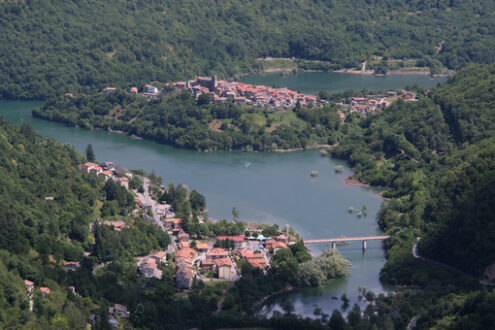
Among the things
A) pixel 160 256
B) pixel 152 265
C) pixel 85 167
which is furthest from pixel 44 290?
pixel 85 167

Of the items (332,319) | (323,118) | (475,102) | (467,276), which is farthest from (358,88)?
(332,319)

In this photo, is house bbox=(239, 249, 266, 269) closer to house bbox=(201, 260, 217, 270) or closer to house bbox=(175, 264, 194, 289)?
house bbox=(201, 260, 217, 270)

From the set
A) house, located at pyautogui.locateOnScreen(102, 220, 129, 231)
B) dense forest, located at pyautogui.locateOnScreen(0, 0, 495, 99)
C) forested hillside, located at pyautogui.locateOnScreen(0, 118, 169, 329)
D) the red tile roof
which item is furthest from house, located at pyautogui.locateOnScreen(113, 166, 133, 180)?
dense forest, located at pyautogui.locateOnScreen(0, 0, 495, 99)

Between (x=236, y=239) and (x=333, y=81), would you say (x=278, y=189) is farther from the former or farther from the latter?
(x=333, y=81)

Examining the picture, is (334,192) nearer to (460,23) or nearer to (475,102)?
(475,102)

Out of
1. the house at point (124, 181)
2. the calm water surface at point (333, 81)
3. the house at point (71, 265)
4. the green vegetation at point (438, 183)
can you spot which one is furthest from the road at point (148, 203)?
the calm water surface at point (333, 81)

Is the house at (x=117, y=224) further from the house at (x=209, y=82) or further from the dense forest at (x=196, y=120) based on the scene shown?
the house at (x=209, y=82)
